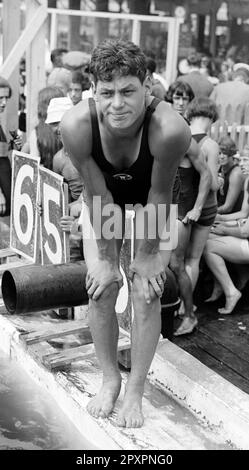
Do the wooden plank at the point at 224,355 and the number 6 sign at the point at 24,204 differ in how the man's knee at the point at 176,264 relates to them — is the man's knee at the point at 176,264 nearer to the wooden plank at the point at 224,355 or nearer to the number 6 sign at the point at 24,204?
the wooden plank at the point at 224,355

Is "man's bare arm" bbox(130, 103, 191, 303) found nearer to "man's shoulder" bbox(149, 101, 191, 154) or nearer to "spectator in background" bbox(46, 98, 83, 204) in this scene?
"man's shoulder" bbox(149, 101, 191, 154)

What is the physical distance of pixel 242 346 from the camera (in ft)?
15.8

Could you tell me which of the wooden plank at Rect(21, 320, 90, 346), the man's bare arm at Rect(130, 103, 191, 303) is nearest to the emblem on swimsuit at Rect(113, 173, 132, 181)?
the man's bare arm at Rect(130, 103, 191, 303)

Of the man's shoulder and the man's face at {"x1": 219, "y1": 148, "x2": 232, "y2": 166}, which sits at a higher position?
the man's shoulder

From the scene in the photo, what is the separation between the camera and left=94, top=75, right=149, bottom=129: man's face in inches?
109

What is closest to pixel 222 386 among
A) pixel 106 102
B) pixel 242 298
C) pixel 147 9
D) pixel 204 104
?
pixel 106 102

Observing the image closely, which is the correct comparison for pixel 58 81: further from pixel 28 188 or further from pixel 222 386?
pixel 222 386

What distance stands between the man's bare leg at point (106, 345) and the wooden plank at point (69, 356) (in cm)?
50

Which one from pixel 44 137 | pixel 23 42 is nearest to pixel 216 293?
pixel 44 137

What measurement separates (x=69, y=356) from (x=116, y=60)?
6.19 ft

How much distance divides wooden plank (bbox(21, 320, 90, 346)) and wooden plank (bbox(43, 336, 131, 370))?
0.18m

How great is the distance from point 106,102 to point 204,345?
98.8 inches

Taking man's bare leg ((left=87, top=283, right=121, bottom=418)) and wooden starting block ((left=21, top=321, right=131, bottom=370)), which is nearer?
man's bare leg ((left=87, top=283, right=121, bottom=418))

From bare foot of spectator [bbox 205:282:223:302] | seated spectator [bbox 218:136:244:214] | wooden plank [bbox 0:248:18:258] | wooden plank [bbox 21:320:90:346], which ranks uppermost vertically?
seated spectator [bbox 218:136:244:214]
